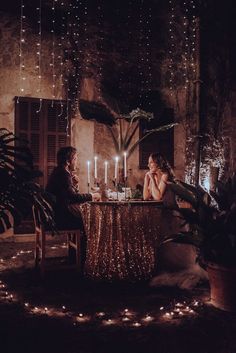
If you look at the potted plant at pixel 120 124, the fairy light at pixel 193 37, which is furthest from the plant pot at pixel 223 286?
the fairy light at pixel 193 37

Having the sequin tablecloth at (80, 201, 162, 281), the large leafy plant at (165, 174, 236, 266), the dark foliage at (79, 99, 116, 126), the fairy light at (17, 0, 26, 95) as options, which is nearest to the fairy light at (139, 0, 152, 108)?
the dark foliage at (79, 99, 116, 126)

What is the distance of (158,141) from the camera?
8383 mm

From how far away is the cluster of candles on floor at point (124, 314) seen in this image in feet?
11.0

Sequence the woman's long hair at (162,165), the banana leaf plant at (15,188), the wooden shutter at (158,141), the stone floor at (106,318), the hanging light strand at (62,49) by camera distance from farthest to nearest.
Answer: the wooden shutter at (158,141), the hanging light strand at (62,49), the woman's long hair at (162,165), the banana leaf plant at (15,188), the stone floor at (106,318)

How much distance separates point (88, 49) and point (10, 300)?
17.9 feet

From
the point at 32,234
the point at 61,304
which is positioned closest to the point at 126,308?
the point at 61,304

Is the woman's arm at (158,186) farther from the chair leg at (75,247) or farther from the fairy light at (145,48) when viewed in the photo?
the fairy light at (145,48)

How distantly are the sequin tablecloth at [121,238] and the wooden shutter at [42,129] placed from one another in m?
3.18

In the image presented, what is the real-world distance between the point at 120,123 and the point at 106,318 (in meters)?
4.97

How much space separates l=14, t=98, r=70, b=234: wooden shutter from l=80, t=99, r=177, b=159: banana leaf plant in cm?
53

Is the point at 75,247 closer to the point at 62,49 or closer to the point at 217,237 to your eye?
the point at 217,237

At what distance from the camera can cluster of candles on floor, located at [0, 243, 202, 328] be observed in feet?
11.0

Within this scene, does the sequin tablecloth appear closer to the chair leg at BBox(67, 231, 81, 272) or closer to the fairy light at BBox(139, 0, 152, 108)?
the chair leg at BBox(67, 231, 81, 272)

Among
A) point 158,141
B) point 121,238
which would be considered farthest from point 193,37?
point 121,238
